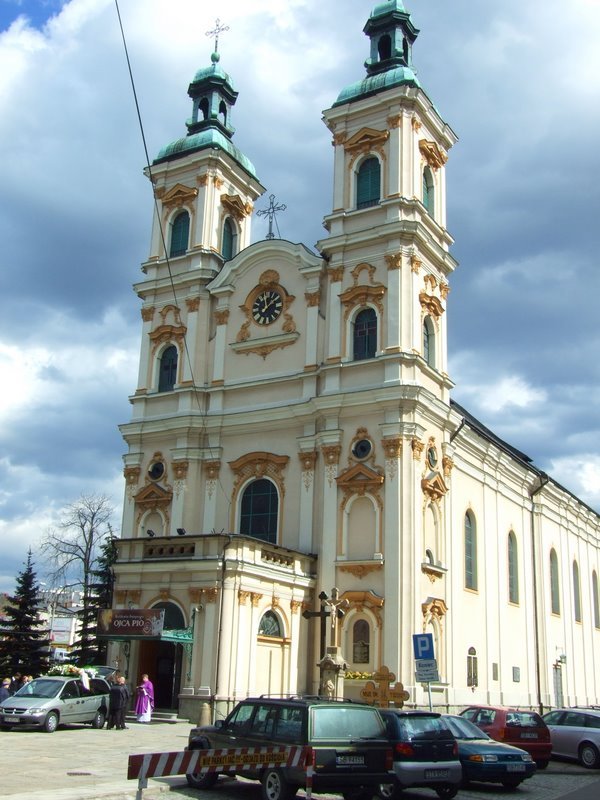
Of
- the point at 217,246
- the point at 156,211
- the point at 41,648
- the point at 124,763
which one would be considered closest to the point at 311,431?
the point at 217,246

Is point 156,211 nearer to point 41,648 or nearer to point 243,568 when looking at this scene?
point 243,568

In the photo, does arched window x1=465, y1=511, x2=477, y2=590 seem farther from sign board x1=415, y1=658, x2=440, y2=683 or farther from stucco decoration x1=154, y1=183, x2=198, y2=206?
stucco decoration x1=154, y1=183, x2=198, y2=206

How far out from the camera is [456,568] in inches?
1387

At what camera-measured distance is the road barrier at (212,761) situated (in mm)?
11523

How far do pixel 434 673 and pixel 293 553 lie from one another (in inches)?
440

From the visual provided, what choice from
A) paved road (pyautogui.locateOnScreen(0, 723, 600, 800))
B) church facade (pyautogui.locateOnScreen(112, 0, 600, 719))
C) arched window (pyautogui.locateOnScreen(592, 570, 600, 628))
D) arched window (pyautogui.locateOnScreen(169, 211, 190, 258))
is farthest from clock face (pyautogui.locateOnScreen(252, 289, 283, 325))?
arched window (pyautogui.locateOnScreen(592, 570, 600, 628))

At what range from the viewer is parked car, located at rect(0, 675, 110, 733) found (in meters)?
23.3

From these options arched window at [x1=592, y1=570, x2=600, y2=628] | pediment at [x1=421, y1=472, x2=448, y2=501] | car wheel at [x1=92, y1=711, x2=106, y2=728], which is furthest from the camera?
arched window at [x1=592, y1=570, x2=600, y2=628]

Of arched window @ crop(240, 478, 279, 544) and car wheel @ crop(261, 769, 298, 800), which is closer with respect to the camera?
car wheel @ crop(261, 769, 298, 800)

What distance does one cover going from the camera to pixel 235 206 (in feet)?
141

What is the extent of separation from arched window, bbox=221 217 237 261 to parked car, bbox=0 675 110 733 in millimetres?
22407

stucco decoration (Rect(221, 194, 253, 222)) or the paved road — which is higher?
stucco decoration (Rect(221, 194, 253, 222))

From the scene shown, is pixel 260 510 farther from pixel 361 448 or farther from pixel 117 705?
pixel 117 705

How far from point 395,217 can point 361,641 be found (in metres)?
15.9
